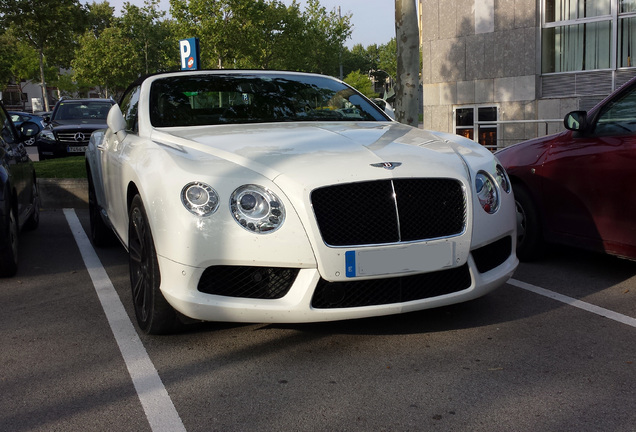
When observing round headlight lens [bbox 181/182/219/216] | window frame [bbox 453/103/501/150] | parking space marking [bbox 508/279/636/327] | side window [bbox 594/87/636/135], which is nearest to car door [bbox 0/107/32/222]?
round headlight lens [bbox 181/182/219/216]

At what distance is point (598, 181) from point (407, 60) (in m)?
6.54

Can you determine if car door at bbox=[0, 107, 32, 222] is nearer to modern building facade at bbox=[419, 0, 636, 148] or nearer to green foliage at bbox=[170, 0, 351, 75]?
modern building facade at bbox=[419, 0, 636, 148]

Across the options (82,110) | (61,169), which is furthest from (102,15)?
(61,169)

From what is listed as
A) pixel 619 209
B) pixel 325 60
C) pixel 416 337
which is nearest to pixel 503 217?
pixel 416 337

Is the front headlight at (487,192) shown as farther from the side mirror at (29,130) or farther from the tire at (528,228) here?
the side mirror at (29,130)

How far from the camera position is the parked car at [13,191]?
17.8 ft

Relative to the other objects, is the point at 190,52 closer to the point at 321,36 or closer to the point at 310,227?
the point at 310,227

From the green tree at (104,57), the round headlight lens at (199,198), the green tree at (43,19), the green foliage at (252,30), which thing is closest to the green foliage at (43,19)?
the green tree at (43,19)

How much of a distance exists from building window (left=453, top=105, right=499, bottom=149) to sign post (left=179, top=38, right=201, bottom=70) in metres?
6.74

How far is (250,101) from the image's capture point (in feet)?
16.4

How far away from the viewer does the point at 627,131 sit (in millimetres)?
4859

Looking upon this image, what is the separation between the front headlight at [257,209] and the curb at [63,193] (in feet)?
22.6

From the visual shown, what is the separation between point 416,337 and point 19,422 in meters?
2.03

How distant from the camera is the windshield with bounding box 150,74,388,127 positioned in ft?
15.8
